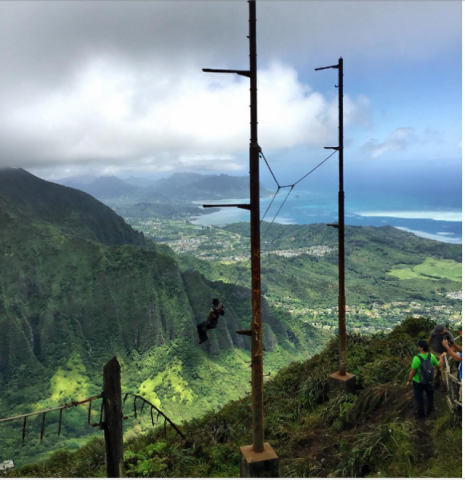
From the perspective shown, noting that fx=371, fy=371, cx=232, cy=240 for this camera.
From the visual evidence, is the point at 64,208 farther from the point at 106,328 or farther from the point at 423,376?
the point at 423,376

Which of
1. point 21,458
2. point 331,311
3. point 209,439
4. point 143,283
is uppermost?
point 209,439

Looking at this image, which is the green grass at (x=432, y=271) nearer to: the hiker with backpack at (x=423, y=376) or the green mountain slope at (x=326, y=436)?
the green mountain slope at (x=326, y=436)

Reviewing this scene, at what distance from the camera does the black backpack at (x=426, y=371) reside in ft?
31.1

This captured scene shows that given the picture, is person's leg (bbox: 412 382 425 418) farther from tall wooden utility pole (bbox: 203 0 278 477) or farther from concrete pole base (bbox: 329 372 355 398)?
tall wooden utility pole (bbox: 203 0 278 477)

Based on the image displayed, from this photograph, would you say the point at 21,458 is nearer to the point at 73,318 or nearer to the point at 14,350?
the point at 14,350

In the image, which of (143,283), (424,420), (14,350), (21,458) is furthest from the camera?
(143,283)

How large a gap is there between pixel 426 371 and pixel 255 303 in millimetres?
5352

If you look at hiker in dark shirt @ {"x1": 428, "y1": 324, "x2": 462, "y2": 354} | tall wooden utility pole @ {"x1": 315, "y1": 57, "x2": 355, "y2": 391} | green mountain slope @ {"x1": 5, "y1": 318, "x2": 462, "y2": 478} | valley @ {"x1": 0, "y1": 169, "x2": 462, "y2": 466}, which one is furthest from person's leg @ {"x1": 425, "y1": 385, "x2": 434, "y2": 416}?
valley @ {"x1": 0, "y1": 169, "x2": 462, "y2": 466}

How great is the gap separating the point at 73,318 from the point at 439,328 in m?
113

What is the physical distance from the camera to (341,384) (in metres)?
13.0

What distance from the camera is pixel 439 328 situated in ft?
37.2

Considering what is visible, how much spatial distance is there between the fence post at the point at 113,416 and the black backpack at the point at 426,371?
7.44 meters

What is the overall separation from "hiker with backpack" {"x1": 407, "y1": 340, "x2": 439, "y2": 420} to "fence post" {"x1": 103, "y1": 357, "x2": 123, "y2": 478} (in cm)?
727

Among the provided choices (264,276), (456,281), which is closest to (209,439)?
(264,276)
